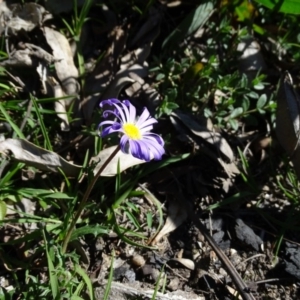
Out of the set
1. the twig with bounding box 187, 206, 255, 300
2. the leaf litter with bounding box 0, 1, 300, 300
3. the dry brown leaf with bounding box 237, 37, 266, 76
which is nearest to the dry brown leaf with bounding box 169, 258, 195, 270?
the leaf litter with bounding box 0, 1, 300, 300

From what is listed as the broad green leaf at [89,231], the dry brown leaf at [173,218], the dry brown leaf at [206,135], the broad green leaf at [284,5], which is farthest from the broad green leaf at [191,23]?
the broad green leaf at [89,231]

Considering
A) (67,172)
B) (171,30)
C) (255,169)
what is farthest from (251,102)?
(67,172)

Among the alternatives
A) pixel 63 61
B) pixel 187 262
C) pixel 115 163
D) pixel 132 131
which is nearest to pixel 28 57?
pixel 63 61

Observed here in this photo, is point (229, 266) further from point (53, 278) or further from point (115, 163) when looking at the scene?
point (53, 278)

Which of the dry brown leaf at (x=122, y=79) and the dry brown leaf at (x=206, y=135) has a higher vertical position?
the dry brown leaf at (x=122, y=79)

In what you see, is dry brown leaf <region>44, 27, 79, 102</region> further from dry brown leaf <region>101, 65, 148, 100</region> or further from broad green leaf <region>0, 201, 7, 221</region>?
broad green leaf <region>0, 201, 7, 221</region>

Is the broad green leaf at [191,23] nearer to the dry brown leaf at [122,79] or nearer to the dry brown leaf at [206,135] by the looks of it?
the dry brown leaf at [122,79]

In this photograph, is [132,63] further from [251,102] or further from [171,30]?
[251,102]
